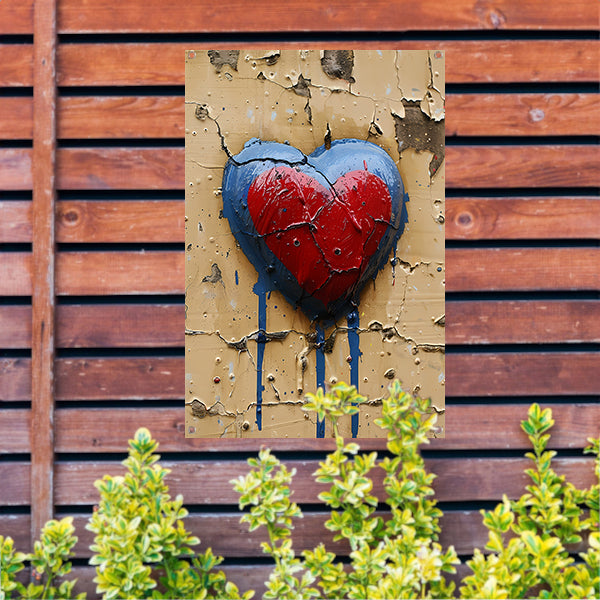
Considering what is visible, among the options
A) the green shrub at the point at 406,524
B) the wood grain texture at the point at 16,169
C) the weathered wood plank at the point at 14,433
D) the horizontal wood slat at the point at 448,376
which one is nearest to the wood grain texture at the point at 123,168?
the wood grain texture at the point at 16,169

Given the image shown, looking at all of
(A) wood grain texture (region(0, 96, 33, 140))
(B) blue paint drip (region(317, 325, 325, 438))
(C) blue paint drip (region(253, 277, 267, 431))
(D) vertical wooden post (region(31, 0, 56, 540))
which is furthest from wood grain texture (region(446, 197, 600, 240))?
(A) wood grain texture (region(0, 96, 33, 140))

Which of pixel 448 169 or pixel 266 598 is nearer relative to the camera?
pixel 266 598

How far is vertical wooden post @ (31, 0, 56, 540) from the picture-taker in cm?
172

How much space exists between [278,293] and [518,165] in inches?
39.2

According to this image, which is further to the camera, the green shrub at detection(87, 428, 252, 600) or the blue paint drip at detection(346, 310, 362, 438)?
the blue paint drip at detection(346, 310, 362, 438)

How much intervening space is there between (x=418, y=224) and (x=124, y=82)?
47.1 inches

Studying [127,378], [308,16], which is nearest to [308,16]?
[308,16]

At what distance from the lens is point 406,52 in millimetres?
1726

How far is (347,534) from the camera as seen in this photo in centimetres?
158

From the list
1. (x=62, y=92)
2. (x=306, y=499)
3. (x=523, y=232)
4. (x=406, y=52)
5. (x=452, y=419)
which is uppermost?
(x=406, y=52)

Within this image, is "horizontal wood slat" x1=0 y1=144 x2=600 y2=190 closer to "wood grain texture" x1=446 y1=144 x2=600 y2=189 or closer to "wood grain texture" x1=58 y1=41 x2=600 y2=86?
"wood grain texture" x1=446 y1=144 x2=600 y2=189

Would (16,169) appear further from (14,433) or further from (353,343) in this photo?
(353,343)

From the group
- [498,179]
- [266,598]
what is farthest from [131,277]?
[498,179]

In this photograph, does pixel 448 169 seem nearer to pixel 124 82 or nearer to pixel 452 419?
pixel 452 419
